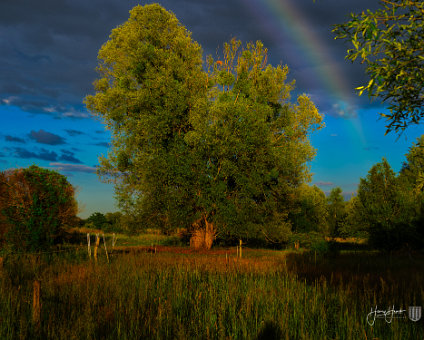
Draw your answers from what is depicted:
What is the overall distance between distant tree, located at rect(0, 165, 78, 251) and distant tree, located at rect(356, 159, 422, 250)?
24.1 meters

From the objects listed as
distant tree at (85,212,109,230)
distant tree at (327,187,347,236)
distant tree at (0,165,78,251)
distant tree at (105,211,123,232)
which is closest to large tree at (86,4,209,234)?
distant tree at (0,165,78,251)

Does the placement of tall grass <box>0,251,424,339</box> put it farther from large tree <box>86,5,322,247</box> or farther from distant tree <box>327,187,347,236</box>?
distant tree <box>327,187,347,236</box>

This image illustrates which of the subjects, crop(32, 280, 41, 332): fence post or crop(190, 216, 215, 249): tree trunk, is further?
crop(190, 216, 215, 249): tree trunk

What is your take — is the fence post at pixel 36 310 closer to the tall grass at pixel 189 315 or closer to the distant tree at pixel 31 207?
the tall grass at pixel 189 315

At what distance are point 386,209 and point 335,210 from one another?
38.6m

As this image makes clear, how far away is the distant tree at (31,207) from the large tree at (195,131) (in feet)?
20.2

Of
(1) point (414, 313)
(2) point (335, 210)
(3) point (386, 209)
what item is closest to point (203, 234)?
(3) point (386, 209)

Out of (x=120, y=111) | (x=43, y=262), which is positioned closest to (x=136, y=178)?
(x=120, y=111)

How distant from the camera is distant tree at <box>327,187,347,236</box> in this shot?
199ft

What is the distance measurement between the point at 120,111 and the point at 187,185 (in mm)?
9188

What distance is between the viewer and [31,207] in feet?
63.5

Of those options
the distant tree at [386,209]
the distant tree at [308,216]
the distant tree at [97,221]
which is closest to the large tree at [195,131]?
the distant tree at [386,209]

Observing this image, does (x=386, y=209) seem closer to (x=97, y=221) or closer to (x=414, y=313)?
(x=414, y=313)

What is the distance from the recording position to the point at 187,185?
23172 millimetres
